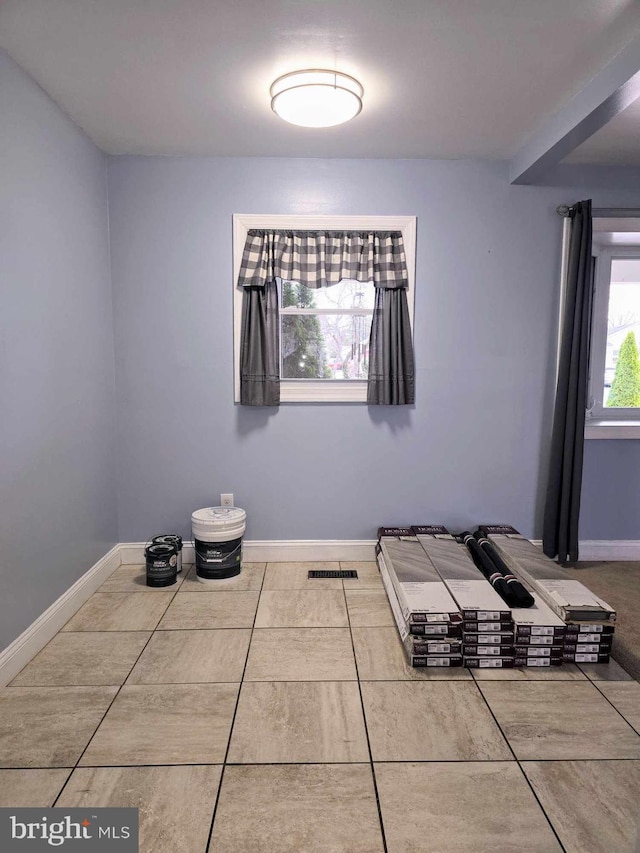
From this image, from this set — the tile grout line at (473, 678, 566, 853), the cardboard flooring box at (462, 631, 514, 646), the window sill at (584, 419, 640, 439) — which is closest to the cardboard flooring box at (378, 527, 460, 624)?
the cardboard flooring box at (462, 631, 514, 646)

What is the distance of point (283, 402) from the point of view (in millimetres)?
3553

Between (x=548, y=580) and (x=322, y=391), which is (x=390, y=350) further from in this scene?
(x=548, y=580)

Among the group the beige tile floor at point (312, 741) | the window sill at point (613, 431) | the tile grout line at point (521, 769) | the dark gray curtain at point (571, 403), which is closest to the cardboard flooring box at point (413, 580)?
the beige tile floor at point (312, 741)

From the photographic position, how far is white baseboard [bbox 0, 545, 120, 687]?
228cm

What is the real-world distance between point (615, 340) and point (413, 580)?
90.1 inches

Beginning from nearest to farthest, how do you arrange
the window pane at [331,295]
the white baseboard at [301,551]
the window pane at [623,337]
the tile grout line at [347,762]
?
the tile grout line at [347,762] → the window pane at [331,295] → the white baseboard at [301,551] → the window pane at [623,337]

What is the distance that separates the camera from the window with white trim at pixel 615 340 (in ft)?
12.1

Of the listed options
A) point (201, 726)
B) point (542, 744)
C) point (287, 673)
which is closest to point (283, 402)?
point (287, 673)

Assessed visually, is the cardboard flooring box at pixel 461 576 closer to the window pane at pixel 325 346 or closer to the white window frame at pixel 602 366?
the window pane at pixel 325 346

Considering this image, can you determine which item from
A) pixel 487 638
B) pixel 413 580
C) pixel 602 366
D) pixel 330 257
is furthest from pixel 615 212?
pixel 487 638

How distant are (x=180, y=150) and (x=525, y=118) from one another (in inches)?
76.2

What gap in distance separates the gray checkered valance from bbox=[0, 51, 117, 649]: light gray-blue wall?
95 cm

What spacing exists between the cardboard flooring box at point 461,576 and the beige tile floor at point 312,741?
0.26 meters

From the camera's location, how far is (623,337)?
3789mm
